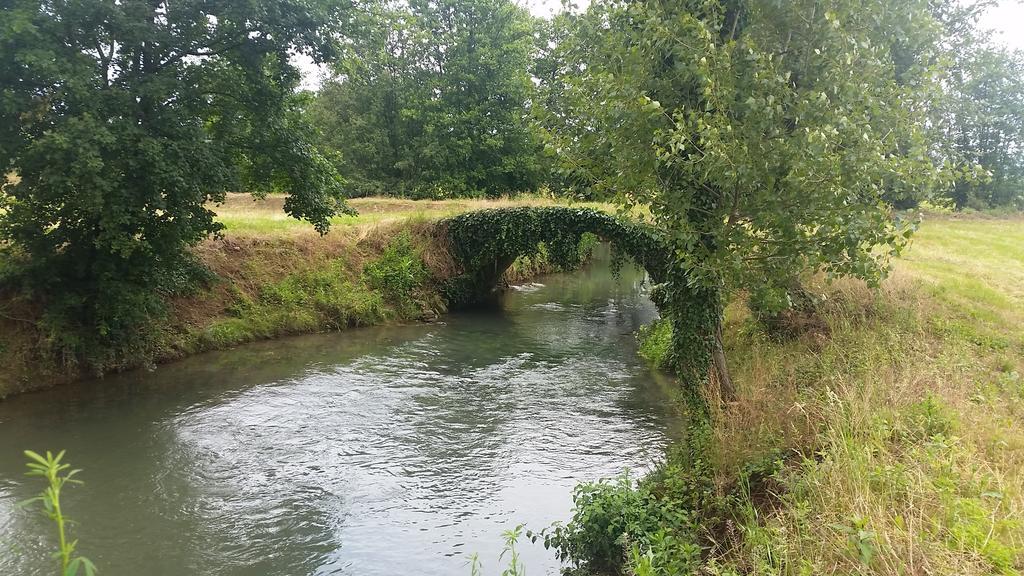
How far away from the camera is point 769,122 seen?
717cm

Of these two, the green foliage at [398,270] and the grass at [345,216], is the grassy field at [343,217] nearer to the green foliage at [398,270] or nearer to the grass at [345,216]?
the grass at [345,216]

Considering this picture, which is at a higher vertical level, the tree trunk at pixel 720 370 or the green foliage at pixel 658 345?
the tree trunk at pixel 720 370

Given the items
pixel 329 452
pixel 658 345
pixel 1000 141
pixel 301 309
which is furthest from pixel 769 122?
pixel 1000 141

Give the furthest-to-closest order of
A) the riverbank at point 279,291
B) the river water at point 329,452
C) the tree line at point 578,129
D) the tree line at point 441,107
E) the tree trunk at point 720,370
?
the tree line at point 441,107 → the riverbank at point 279,291 → the tree trunk at point 720,370 → the river water at point 329,452 → the tree line at point 578,129

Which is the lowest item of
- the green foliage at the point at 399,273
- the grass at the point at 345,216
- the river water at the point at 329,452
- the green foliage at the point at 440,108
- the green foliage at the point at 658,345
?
the river water at the point at 329,452

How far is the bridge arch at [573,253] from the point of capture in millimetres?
10352

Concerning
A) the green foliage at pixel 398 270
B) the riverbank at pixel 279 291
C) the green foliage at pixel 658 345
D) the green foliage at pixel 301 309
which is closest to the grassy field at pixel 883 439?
the green foliage at pixel 658 345

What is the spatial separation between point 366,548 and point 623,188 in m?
5.64

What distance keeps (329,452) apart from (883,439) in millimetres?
8008

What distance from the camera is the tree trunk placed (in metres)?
9.88

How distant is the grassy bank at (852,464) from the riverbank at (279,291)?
39.2 feet

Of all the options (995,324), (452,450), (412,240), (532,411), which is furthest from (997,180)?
(452,450)

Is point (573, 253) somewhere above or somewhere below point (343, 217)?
below

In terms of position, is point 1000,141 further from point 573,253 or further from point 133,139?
point 133,139
